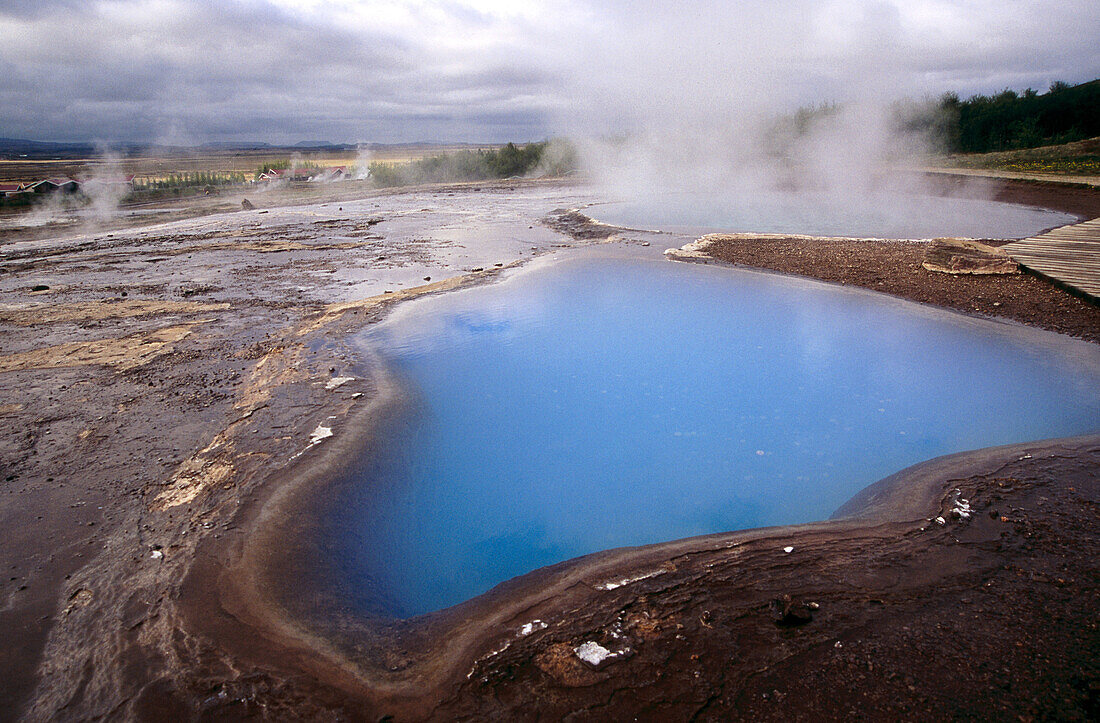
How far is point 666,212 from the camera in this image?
55.6ft

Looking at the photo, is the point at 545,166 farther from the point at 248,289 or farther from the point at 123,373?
the point at 123,373

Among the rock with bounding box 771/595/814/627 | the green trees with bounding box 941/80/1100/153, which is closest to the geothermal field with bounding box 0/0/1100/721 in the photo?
the rock with bounding box 771/595/814/627

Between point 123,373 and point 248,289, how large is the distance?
12.0 feet

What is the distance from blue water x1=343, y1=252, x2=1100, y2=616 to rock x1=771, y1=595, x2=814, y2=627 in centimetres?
94

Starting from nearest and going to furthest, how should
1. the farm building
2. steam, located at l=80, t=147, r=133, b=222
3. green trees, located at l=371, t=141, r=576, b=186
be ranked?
steam, located at l=80, t=147, r=133, b=222 → the farm building → green trees, located at l=371, t=141, r=576, b=186

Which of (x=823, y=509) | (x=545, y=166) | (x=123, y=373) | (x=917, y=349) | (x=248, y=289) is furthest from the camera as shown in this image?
(x=545, y=166)

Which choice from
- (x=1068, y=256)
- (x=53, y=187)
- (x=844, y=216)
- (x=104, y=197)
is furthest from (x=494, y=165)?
(x=1068, y=256)

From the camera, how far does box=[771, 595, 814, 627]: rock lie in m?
2.45

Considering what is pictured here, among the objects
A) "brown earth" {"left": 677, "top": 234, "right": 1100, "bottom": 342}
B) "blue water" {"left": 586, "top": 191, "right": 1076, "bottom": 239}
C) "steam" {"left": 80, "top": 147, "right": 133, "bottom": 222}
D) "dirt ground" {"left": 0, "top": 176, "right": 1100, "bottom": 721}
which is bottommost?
"dirt ground" {"left": 0, "top": 176, "right": 1100, "bottom": 721}

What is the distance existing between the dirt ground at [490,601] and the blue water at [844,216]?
10.4 m

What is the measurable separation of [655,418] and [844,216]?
41.7ft

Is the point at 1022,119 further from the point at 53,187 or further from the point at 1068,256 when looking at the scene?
the point at 53,187

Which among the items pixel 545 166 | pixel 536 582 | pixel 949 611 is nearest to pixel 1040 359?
pixel 949 611

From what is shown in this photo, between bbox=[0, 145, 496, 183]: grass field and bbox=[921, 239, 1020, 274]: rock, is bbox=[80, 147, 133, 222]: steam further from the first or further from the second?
bbox=[921, 239, 1020, 274]: rock
